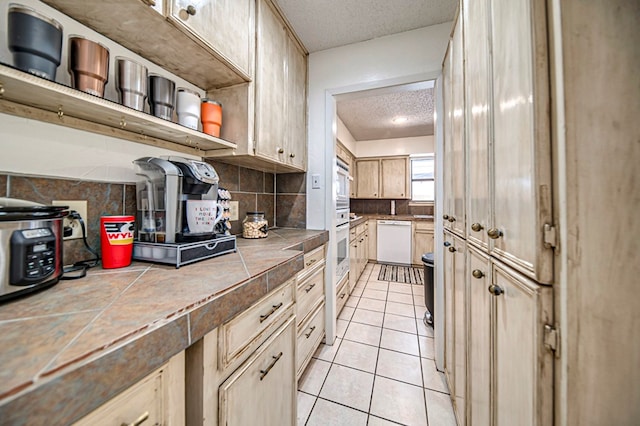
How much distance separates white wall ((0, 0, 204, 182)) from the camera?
2.33 feet

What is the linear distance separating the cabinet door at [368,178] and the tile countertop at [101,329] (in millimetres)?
4231

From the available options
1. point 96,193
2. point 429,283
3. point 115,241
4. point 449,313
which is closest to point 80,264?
point 115,241

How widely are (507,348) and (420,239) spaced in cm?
375

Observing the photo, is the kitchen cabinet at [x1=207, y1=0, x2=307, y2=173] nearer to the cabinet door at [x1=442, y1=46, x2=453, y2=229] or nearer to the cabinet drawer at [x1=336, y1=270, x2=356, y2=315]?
the cabinet door at [x1=442, y1=46, x2=453, y2=229]

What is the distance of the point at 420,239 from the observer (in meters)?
4.18

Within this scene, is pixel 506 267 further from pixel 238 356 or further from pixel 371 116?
pixel 371 116

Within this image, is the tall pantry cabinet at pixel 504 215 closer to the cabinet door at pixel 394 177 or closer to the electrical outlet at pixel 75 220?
the electrical outlet at pixel 75 220

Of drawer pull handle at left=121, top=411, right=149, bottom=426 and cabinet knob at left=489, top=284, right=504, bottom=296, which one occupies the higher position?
cabinet knob at left=489, top=284, right=504, bottom=296

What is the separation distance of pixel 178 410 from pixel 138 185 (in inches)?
34.2

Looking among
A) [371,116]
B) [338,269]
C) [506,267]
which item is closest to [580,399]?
[506,267]

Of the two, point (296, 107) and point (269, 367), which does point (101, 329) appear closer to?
point (269, 367)

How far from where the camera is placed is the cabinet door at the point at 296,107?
172cm

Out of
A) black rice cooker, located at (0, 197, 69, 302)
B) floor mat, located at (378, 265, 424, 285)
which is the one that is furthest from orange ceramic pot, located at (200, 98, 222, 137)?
floor mat, located at (378, 265, 424, 285)

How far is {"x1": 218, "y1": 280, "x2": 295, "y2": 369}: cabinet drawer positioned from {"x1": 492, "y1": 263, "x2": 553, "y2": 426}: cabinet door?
2.42ft
